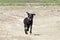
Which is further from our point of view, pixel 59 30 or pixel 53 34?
pixel 59 30

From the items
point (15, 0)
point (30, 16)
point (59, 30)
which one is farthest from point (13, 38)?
point (15, 0)

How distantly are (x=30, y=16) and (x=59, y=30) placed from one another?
116 inches

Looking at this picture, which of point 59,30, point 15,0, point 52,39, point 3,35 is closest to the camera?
point 52,39

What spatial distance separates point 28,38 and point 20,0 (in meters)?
30.4

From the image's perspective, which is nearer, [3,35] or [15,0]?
[3,35]

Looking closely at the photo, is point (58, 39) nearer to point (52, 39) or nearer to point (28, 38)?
point (52, 39)

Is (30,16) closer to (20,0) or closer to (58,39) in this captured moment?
(58,39)

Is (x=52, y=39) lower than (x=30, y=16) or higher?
lower

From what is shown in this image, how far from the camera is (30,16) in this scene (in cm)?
1609

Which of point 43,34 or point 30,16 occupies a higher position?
point 30,16

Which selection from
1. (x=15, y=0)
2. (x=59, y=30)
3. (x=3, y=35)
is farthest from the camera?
(x=15, y=0)

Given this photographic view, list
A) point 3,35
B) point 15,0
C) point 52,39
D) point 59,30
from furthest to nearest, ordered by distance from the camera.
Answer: point 15,0 → point 59,30 → point 3,35 → point 52,39

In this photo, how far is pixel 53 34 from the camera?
1659 centimetres

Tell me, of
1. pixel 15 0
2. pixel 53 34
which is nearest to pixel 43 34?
pixel 53 34
